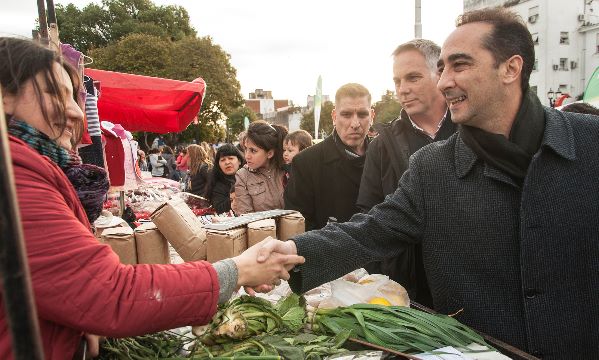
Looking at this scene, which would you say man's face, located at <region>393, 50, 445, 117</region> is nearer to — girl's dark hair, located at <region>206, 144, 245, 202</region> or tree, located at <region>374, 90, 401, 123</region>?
girl's dark hair, located at <region>206, 144, 245, 202</region>

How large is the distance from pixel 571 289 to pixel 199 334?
1471 mm

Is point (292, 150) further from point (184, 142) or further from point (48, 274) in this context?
point (184, 142)

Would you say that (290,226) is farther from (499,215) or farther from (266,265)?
(499,215)

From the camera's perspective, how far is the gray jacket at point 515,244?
1.82 m

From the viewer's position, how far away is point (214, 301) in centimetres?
141

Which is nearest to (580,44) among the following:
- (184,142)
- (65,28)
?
(184,142)

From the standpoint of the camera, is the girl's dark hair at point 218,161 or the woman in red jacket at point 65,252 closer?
the woman in red jacket at point 65,252

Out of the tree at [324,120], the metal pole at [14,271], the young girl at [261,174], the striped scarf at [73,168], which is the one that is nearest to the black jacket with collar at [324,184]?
the young girl at [261,174]

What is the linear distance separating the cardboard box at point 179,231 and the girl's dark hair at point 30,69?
3.34ft

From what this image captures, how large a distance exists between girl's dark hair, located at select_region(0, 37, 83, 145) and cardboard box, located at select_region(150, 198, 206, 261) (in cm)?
102

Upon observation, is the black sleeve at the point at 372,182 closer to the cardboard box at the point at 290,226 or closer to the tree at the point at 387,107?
the cardboard box at the point at 290,226

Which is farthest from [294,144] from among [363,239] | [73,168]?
[73,168]

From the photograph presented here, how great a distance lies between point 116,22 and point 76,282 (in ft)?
135

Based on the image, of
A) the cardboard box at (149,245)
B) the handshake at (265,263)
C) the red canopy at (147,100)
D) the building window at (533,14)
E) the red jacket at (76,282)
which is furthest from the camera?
the building window at (533,14)
